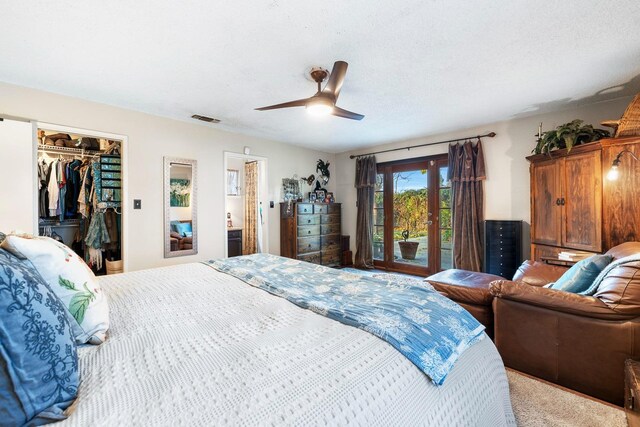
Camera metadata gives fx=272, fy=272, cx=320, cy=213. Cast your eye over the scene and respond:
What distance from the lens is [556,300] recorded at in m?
1.75

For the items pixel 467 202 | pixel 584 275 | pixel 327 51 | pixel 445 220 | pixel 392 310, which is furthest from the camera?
pixel 445 220

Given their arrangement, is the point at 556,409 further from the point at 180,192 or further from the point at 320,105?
the point at 180,192

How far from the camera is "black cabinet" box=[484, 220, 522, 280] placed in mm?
3582

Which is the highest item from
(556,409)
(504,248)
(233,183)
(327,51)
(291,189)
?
Result: (327,51)

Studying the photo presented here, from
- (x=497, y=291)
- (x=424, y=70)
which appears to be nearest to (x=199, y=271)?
(x=497, y=291)

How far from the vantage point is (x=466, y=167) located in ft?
13.8

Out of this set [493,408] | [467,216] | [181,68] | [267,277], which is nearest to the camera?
[493,408]

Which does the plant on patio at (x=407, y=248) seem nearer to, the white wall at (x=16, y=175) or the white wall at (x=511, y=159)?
the white wall at (x=511, y=159)

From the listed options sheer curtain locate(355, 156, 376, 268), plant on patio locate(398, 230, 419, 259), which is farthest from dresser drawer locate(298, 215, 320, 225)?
plant on patio locate(398, 230, 419, 259)

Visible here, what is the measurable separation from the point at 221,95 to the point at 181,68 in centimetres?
59

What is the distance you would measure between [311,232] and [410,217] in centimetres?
187

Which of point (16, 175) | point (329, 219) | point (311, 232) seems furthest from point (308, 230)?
point (16, 175)

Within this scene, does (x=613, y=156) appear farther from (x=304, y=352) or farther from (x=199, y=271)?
(x=199, y=271)

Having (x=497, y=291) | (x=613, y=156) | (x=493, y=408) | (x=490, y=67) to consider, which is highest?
(x=490, y=67)
